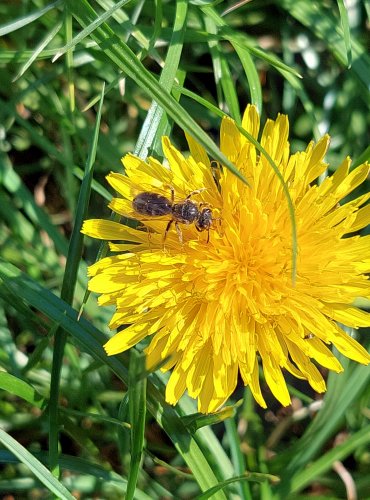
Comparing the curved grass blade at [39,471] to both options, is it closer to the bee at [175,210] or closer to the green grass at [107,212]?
the green grass at [107,212]

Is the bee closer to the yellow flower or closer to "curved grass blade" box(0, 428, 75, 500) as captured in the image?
the yellow flower

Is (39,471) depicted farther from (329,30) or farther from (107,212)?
(329,30)

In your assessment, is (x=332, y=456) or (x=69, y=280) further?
(x=332, y=456)

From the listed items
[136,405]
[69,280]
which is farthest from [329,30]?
[136,405]

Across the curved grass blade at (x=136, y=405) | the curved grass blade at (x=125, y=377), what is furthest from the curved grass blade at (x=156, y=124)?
the curved grass blade at (x=136, y=405)

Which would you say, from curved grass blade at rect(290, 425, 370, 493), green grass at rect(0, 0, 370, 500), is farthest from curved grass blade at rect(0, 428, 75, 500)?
curved grass blade at rect(290, 425, 370, 493)

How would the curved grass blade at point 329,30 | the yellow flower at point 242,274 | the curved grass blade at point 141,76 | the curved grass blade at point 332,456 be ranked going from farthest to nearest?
1. the curved grass blade at point 329,30
2. the curved grass blade at point 332,456
3. the yellow flower at point 242,274
4. the curved grass blade at point 141,76
